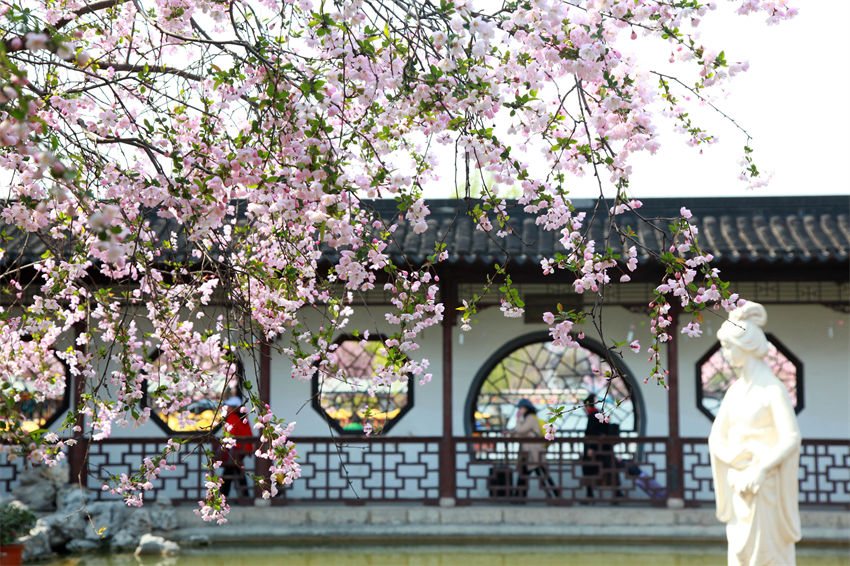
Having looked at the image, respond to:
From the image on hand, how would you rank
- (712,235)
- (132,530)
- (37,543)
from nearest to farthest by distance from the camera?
(37,543) → (132,530) → (712,235)

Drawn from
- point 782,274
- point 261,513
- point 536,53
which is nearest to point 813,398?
point 782,274

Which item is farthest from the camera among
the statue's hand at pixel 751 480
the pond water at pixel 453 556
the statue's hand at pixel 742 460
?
the pond water at pixel 453 556

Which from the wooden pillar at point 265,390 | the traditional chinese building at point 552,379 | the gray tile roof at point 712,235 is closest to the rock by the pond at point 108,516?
the traditional chinese building at point 552,379

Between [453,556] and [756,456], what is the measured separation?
4248 millimetres

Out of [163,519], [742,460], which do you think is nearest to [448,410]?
[163,519]

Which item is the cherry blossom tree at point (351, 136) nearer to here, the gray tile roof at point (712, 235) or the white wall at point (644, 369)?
the gray tile roof at point (712, 235)

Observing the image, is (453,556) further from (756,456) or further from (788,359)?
(788,359)

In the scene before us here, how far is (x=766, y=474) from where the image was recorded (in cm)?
656

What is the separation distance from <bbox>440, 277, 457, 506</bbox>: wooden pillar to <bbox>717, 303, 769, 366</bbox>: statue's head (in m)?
5.16

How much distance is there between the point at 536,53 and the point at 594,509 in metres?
7.73

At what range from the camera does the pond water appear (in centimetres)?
1002

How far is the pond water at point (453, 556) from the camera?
1002 cm

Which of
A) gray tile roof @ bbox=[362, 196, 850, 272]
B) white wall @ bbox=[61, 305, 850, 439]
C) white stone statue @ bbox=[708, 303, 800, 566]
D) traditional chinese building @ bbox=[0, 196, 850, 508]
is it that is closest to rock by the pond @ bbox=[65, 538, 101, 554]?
traditional chinese building @ bbox=[0, 196, 850, 508]

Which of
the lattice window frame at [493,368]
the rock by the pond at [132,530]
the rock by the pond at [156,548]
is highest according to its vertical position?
the lattice window frame at [493,368]
